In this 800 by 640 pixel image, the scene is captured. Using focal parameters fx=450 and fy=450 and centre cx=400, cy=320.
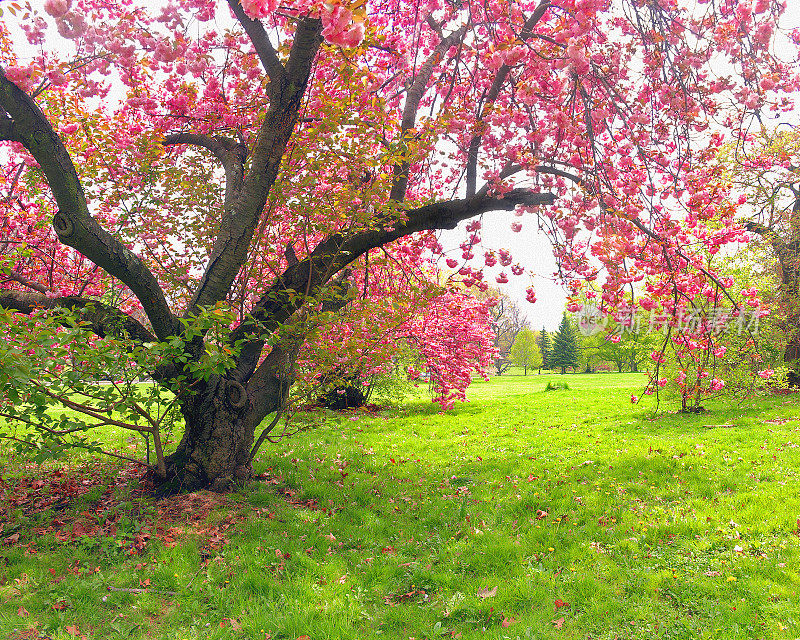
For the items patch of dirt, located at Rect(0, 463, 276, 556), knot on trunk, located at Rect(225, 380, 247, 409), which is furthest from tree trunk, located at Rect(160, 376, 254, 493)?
patch of dirt, located at Rect(0, 463, 276, 556)

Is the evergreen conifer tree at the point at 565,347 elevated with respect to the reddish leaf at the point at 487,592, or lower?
elevated

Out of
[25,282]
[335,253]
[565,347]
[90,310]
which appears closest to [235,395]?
[90,310]

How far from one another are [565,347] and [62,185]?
185 ft

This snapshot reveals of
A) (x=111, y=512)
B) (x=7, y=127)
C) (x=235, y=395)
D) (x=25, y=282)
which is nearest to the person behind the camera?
(x=7, y=127)

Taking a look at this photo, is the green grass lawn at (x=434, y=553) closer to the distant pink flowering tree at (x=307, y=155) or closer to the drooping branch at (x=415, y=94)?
the distant pink flowering tree at (x=307, y=155)

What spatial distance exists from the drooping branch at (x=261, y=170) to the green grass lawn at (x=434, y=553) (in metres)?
2.53

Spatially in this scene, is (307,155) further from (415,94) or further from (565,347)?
(565,347)

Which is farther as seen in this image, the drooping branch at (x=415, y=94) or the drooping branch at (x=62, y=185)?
the drooping branch at (x=415, y=94)

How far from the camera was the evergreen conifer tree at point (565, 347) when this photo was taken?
5493 cm

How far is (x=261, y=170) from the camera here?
17.0ft

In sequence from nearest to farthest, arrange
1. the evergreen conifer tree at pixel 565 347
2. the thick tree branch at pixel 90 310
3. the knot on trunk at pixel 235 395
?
the thick tree branch at pixel 90 310, the knot on trunk at pixel 235 395, the evergreen conifer tree at pixel 565 347

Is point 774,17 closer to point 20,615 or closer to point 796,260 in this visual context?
point 20,615

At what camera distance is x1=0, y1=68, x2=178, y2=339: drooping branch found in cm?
480

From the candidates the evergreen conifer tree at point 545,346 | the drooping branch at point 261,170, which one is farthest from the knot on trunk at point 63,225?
the evergreen conifer tree at point 545,346
